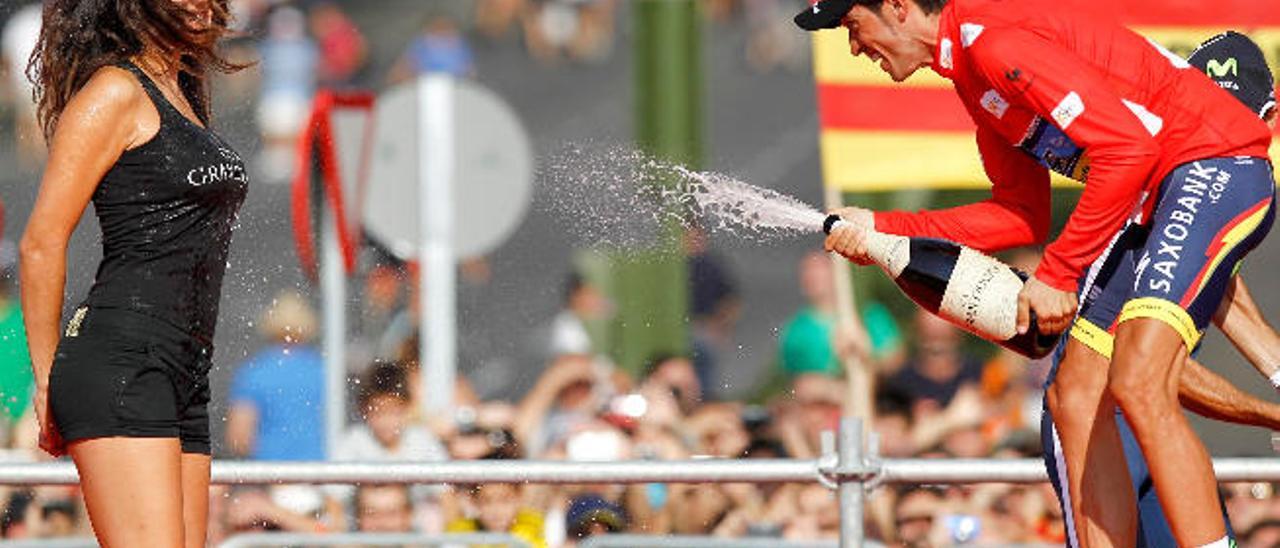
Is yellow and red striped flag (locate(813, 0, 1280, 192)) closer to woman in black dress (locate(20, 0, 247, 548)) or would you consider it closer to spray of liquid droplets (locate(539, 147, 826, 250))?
spray of liquid droplets (locate(539, 147, 826, 250))

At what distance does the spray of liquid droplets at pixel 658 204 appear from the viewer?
641 centimetres

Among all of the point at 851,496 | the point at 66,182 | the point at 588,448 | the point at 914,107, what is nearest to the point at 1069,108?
the point at 851,496

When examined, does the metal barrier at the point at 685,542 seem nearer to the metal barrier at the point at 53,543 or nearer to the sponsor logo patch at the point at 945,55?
the metal barrier at the point at 53,543

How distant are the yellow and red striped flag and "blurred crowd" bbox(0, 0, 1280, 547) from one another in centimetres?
61

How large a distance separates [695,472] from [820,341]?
391cm

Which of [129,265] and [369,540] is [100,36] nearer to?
[129,265]

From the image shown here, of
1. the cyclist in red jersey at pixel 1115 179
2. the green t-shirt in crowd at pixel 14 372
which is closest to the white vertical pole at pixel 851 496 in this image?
the cyclist in red jersey at pixel 1115 179

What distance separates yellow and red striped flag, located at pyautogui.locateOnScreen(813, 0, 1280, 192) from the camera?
9828 mm

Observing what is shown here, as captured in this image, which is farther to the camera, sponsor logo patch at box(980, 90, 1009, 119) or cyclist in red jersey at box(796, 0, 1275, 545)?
sponsor logo patch at box(980, 90, 1009, 119)

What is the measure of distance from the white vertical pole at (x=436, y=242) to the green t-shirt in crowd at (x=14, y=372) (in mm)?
1468

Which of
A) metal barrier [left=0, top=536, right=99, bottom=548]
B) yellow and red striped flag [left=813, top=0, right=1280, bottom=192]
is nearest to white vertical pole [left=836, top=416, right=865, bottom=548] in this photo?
metal barrier [left=0, top=536, right=99, bottom=548]

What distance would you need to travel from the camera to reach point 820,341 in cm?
1048

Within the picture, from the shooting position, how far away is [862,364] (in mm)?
9266

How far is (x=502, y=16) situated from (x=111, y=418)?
607 inches
